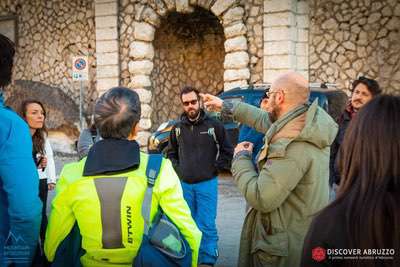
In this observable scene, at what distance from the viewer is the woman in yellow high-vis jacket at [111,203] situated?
224cm

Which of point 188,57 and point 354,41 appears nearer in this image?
point 354,41

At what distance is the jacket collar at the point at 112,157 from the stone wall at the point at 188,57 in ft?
40.0

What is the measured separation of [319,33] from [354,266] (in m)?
11.2

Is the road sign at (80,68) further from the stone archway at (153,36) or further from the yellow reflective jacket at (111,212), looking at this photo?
the yellow reflective jacket at (111,212)

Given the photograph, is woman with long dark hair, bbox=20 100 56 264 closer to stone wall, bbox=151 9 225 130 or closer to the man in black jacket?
the man in black jacket

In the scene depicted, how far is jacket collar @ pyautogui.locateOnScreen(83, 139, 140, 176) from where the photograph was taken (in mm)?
2246

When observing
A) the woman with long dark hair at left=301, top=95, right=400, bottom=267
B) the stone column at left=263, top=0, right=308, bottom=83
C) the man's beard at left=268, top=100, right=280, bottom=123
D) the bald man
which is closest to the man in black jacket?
the bald man

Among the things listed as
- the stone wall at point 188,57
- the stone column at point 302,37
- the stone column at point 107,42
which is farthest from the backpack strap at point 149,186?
the stone wall at point 188,57

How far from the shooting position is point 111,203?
2.24 meters

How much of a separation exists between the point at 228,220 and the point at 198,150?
6.94 feet

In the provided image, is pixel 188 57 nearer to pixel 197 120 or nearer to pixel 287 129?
pixel 197 120

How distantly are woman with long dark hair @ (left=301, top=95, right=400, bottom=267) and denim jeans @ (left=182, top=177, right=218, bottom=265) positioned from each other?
3.24 meters

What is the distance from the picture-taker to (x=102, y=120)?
2.35 metres

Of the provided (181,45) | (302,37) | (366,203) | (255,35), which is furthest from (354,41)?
(366,203)
